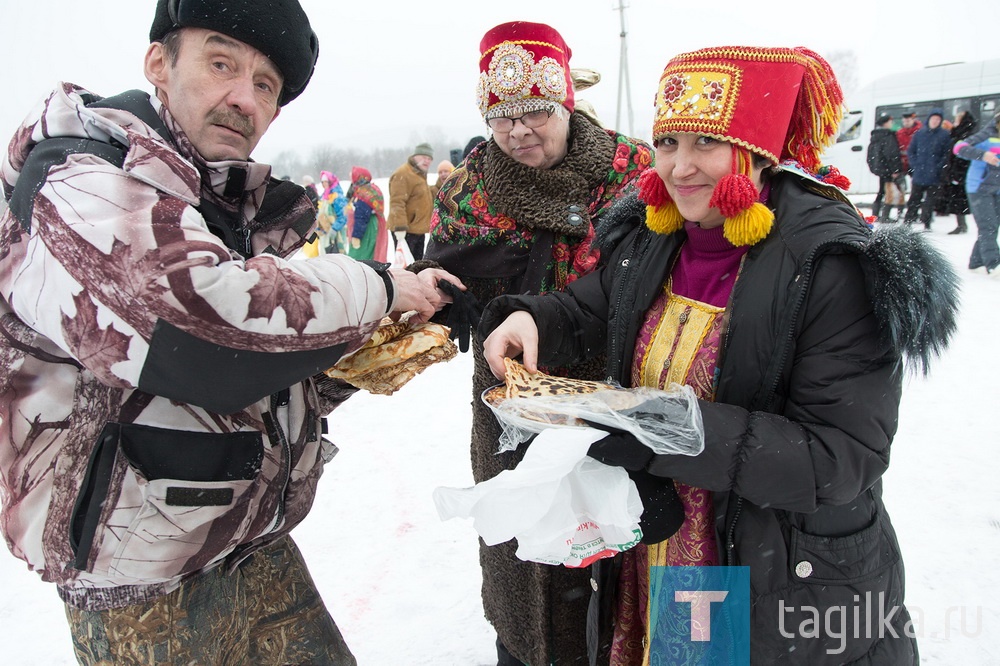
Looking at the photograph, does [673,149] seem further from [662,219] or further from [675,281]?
[675,281]

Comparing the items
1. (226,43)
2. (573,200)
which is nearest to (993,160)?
(573,200)

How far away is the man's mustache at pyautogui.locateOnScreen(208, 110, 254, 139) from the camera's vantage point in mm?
1398

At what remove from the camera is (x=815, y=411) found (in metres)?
1.24

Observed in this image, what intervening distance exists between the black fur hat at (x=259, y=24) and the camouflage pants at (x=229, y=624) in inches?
49.3

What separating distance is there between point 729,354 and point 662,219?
435mm

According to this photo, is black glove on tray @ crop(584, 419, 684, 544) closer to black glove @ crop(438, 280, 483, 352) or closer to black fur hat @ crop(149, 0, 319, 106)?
black glove @ crop(438, 280, 483, 352)

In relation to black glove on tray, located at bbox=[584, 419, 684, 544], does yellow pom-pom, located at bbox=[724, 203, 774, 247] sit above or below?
above

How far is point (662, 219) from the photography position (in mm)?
1592

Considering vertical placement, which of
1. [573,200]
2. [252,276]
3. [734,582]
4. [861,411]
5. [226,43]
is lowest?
[734,582]

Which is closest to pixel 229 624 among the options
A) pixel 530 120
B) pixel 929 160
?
pixel 530 120

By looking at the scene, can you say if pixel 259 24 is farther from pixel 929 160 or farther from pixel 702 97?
pixel 929 160

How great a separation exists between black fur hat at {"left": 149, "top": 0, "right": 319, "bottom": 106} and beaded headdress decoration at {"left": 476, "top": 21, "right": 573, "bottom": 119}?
2.57ft

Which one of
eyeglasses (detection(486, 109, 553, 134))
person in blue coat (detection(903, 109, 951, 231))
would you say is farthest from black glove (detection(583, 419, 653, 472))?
person in blue coat (detection(903, 109, 951, 231))

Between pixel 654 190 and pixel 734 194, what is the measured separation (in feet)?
0.95
